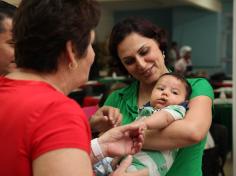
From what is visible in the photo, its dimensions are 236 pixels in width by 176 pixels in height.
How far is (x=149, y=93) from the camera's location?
→ 1.77m

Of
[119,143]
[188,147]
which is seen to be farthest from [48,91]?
[188,147]

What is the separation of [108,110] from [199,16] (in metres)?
12.0

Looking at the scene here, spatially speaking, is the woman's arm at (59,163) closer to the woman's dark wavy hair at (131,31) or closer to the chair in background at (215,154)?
the woman's dark wavy hair at (131,31)

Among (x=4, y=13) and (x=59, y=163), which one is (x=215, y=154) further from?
(x=59, y=163)

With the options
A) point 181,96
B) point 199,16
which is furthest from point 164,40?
point 199,16

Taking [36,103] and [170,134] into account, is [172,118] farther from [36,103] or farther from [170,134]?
[36,103]

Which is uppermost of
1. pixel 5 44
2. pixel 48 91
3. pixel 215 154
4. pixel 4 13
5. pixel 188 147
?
pixel 4 13

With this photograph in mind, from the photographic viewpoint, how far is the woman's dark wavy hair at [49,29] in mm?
900

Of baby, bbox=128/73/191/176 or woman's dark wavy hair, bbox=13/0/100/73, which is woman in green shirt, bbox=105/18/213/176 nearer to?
baby, bbox=128/73/191/176

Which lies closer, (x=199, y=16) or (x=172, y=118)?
(x=172, y=118)

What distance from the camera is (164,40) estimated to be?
5.94 ft

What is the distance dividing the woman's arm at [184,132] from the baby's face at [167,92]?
21 centimetres

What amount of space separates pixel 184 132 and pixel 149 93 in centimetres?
42

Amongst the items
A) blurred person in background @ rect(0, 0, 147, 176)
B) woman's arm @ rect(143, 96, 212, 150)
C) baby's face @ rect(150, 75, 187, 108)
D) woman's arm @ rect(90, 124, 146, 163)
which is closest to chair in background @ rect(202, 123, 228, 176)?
baby's face @ rect(150, 75, 187, 108)
